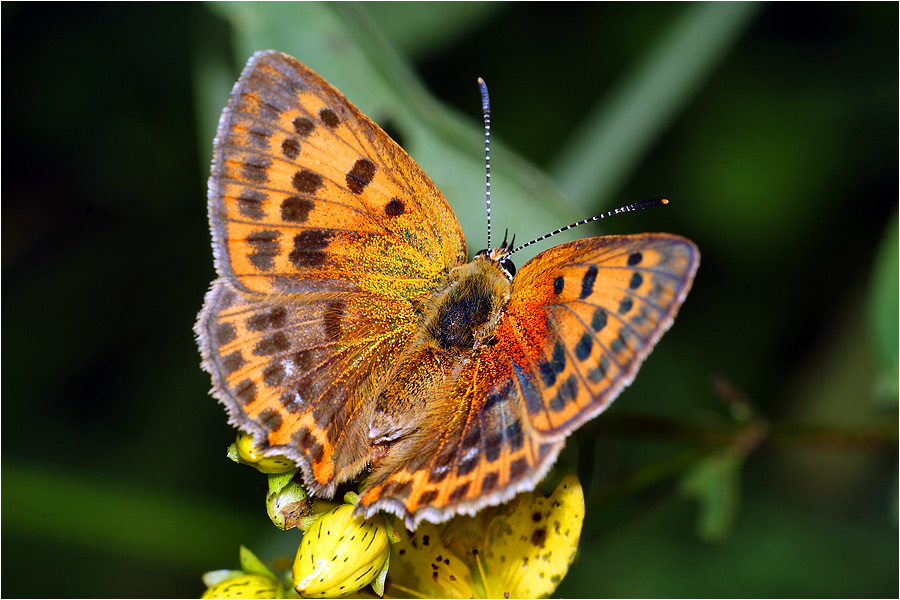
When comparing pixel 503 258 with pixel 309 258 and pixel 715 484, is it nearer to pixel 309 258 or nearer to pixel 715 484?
pixel 309 258

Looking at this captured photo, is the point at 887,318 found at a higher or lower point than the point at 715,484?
higher

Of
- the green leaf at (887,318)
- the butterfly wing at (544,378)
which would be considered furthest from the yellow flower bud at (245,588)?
the green leaf at (887,318)

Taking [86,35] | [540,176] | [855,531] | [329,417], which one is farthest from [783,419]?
[86,35]

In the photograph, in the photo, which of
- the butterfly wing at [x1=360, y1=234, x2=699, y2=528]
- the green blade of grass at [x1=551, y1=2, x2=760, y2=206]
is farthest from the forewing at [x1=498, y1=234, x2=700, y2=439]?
the green blade of grass at [x1=551, y1=2, x2=760, y2=206]

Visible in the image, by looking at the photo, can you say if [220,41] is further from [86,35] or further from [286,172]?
[286,172]

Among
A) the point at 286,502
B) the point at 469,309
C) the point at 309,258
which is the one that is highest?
the point at 309,258

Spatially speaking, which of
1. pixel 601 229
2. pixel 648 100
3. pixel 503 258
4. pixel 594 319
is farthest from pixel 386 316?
pixel 648 100
